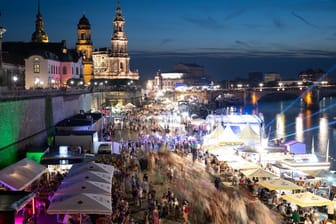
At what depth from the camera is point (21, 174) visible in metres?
15.8

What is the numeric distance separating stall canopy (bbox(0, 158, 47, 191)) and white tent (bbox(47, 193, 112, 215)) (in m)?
3.09

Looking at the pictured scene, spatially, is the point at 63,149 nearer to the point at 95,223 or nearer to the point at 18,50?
the point at 95,223

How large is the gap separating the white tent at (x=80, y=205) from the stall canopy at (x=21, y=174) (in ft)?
10.1

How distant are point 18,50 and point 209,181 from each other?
136 ft

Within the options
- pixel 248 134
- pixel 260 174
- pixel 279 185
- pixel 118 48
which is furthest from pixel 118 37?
→ pixel 279 185

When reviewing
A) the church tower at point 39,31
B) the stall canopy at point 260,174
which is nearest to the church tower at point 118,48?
the church tower at point 39,31

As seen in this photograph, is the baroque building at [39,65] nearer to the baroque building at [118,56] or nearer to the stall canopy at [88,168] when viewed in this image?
the baroque building at [118,56]

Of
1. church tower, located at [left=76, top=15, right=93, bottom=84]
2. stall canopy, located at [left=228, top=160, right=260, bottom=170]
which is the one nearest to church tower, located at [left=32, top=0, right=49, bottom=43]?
church tower, located at [left=76, top=15, right=93, bottom=84]

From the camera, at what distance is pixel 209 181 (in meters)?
20.4

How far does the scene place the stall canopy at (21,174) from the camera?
14680mm

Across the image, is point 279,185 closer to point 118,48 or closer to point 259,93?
point 118,48

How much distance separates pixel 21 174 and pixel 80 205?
16.2 feet

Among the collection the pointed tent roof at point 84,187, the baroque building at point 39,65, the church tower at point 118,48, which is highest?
the church tower at point 118,48

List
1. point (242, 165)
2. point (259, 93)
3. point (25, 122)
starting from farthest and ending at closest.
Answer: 1. point (259, 93)
2. point (25, 122)
3. point (242, 165)
